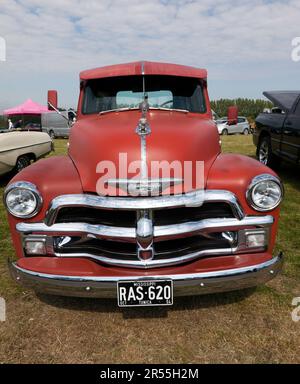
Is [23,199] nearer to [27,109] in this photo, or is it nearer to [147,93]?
[147,93]

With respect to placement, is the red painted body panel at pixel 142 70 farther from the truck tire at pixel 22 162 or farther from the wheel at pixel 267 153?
the wheel at pixel 267 153

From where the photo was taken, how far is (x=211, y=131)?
341 cm

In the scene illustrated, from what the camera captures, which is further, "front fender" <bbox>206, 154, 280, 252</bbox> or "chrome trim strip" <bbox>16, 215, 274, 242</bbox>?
"front fender" <bbox>206, 154, 280, 252</bbox>

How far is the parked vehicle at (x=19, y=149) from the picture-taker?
7086mm

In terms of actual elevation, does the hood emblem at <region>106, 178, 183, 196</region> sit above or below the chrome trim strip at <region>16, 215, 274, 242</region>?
above

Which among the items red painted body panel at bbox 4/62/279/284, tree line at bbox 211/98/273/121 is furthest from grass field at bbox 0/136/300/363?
tree line at bbox 211/98/273/121

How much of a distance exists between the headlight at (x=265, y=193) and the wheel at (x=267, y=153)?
5926 mm

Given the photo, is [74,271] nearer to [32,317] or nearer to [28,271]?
[28,271]

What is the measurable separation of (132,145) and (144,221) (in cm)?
67

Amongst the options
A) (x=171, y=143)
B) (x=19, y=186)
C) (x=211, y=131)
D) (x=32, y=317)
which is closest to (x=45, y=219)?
(x=19, y=186)

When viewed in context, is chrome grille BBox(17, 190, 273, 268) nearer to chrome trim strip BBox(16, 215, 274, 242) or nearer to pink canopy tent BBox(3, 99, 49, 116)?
chrome trim strip BBox(16, 215, 274, 242)

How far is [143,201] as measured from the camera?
249 centimetres

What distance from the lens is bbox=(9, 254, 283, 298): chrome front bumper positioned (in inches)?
96.7

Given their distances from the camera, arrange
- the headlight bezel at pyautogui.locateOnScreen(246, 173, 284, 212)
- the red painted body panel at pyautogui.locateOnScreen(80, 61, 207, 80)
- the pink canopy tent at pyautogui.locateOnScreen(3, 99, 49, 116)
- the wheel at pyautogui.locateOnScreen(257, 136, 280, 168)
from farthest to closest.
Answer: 1. the pink canopy tent at pyautogui.locateOnScreen(3, 99, 49, 116)
2. the wheel at pyautogui.locateOnScreen(257, 136, 280, 168)
3. the red painted body panel at pyautogui.locateOnScreen(80, 61, 207, 80)
4. the headlight bezel at pyautogui.locateOnScreen(246, 173, 284, 212)
